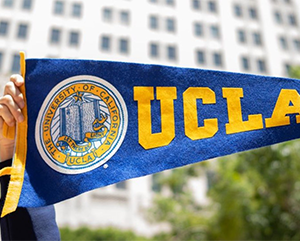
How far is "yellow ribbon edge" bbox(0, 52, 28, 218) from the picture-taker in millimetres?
1919

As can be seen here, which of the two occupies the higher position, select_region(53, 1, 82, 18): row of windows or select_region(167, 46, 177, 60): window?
select_region(53, 1, 82, 18): row of windows

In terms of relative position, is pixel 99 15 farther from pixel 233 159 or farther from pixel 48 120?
pixel 48 120

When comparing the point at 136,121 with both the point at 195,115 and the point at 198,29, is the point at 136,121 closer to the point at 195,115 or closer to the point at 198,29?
the point at 195,115

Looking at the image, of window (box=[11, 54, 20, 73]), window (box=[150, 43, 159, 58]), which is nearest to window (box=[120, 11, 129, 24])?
window (box=[150, 43, 159, 58])

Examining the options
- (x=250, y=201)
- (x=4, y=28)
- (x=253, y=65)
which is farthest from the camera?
(x=253, y=65)

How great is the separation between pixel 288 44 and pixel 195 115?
31968mm

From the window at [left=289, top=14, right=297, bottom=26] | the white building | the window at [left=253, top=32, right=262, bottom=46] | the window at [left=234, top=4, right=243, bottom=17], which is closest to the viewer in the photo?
the white building

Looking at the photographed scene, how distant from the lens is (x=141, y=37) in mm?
27750

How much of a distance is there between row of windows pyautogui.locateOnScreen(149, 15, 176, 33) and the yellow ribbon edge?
2727 cm

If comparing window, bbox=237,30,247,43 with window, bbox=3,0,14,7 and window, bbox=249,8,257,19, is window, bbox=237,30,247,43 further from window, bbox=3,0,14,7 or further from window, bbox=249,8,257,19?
window, bbox=3,0,14,7

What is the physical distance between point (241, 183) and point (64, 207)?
1382 cm

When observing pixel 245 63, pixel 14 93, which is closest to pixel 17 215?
pixel 14 93

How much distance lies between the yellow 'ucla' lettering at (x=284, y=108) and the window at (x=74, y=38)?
25.5m

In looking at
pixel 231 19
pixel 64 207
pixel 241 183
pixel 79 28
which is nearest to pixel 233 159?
pixel 241 183
